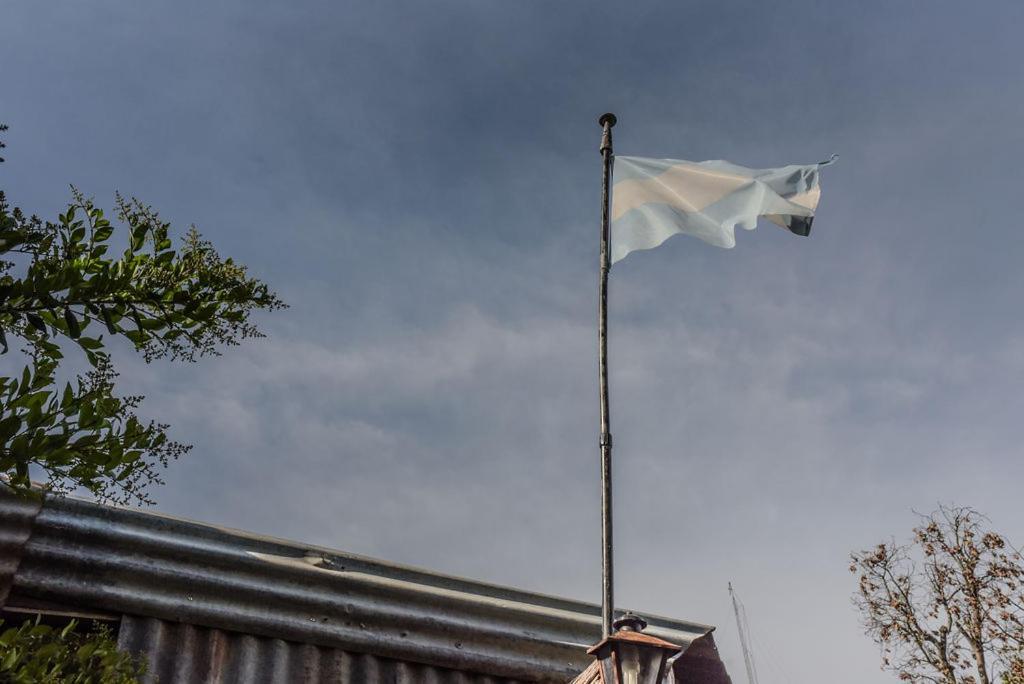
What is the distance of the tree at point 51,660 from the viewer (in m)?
2.38

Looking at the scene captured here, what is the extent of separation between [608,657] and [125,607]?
2.37m

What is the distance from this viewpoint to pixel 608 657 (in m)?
3.23

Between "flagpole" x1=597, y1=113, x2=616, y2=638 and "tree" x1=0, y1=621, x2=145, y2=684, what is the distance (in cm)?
221

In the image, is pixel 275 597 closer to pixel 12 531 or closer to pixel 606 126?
pixel 12 531

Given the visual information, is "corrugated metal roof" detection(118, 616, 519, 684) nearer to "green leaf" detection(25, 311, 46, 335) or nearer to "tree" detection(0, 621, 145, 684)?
"tree" detection(0, 621, 145, 684)

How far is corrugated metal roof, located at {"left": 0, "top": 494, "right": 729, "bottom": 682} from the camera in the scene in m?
3.92

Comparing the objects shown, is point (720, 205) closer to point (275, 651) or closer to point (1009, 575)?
point (275, 651)

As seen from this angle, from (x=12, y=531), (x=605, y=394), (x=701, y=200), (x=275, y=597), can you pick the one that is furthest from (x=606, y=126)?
(x=12, y=531)

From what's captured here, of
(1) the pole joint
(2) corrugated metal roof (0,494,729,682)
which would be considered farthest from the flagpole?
(2) corrugated metal roof (0,494,729,682)

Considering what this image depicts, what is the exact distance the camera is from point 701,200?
6598 millimetres

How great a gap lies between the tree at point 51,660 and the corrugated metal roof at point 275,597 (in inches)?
25.5

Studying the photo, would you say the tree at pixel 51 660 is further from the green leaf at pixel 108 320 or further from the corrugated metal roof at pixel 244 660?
the green leaf at pixel 108 320

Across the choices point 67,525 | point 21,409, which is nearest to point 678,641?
point 67,525

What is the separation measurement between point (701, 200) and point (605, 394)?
7.87 feet
